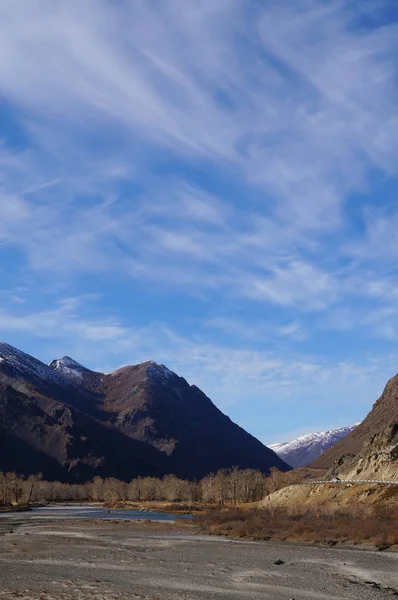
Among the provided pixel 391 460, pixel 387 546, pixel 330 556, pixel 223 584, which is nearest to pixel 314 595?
pixel 223 584

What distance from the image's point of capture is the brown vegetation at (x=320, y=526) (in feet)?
183

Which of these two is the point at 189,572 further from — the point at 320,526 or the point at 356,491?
the point at 356,491

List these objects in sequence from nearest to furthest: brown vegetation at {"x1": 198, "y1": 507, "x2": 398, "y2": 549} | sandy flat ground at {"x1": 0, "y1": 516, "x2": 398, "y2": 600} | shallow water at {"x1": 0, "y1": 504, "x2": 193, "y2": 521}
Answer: sandy flat ground at {"x1": 0, "y1": 516, "x2": 398, "y2": 600} < brown vegetation at {"x1": 198, "y1": 507, "x2": 398, "y2": 549} < shallow water at {"x1": 0, "y1": 504, "x2": 193, "y2": 521}

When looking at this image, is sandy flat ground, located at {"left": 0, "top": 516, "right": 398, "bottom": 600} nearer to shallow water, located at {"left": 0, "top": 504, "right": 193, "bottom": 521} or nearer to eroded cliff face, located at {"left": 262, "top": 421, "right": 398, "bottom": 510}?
eroded cliff face, located at {"left": 262, "top": 421, "right": 398, "bottom": 510}

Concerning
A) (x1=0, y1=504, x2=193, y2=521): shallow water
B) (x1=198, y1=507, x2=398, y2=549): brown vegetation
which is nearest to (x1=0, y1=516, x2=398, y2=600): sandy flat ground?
(x1=198, y1=507, x2=398, y2=549): brown vegetation

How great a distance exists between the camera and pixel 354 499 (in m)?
85.2

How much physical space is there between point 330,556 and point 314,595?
18.8m

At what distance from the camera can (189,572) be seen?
36.1m

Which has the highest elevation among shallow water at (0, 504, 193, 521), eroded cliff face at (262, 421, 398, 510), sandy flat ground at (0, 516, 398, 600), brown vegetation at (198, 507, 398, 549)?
eroded cliff face at (262, 421, 398, 510)

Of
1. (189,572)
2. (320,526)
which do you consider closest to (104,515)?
(320,526)

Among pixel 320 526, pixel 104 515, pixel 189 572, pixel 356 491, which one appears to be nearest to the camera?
pixel 189 572

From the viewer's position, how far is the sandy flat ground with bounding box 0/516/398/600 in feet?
93.2

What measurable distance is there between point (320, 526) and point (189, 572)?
3378 centimetres

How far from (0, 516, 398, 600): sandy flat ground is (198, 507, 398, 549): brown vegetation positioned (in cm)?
508
